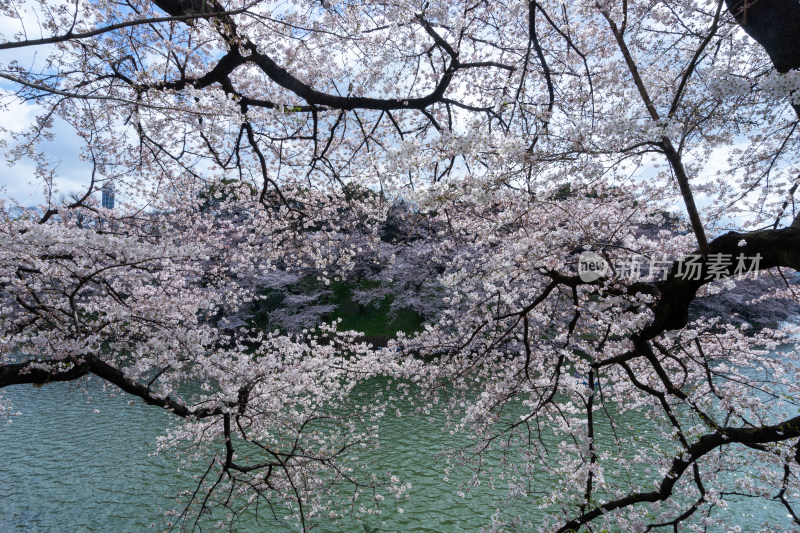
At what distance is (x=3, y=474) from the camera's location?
8.60 metres

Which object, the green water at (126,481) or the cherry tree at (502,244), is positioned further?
the green water at (126,481)

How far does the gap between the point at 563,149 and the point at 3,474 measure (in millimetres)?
11827

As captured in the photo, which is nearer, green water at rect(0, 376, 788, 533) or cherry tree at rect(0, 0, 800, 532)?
cherry tree at rect(0, 0, 800, 532)

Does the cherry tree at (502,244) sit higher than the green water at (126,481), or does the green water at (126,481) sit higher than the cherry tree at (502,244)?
the cherry tree at (502,244)

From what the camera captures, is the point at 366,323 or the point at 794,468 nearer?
the point at 794,468

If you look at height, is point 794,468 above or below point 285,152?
below

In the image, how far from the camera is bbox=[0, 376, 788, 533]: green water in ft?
23.4

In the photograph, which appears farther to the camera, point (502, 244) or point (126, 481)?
point (126, 481)

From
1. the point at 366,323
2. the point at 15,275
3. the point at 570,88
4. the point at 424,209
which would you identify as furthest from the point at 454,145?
the point at 366,323

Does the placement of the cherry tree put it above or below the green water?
above

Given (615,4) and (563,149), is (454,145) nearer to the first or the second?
(563,149)

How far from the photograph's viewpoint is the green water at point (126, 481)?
281 inches

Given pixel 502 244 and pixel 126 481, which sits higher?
pixel 502 244

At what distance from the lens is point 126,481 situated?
8.43m
